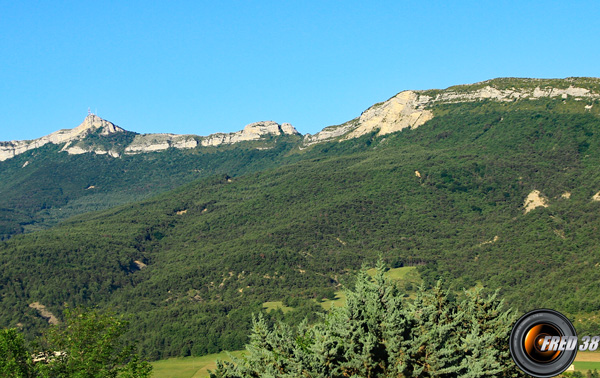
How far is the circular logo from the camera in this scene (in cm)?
2905

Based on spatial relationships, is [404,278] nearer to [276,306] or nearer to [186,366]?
[276,306]

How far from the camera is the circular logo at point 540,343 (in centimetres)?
2905

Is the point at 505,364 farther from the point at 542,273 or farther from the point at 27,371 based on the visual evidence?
the point at 542,273

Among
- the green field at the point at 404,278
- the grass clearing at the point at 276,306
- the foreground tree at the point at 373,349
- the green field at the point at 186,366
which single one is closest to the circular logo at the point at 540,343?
the foreground tree at the point at 373,349

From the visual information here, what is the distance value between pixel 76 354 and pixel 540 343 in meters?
34.8

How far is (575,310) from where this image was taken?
114 m

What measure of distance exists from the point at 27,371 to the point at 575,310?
311 ft

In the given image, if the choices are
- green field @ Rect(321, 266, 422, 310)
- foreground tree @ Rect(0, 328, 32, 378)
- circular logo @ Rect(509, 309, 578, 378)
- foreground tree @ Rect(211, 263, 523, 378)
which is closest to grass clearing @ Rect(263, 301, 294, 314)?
green field @ Rect(321, 266, 422, 310)

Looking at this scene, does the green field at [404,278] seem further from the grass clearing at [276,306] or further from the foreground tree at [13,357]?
the foreground tree at [13,357]

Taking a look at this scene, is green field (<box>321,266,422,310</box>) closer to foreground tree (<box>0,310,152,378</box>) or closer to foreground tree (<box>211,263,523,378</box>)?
foreground tree (<box>0,310,152,378</box>)

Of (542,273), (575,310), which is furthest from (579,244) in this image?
(575,310)

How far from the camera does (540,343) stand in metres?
29.3

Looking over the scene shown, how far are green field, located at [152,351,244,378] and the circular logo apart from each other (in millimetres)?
91201

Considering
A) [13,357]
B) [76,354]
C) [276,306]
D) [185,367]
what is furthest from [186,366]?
[13,357]
